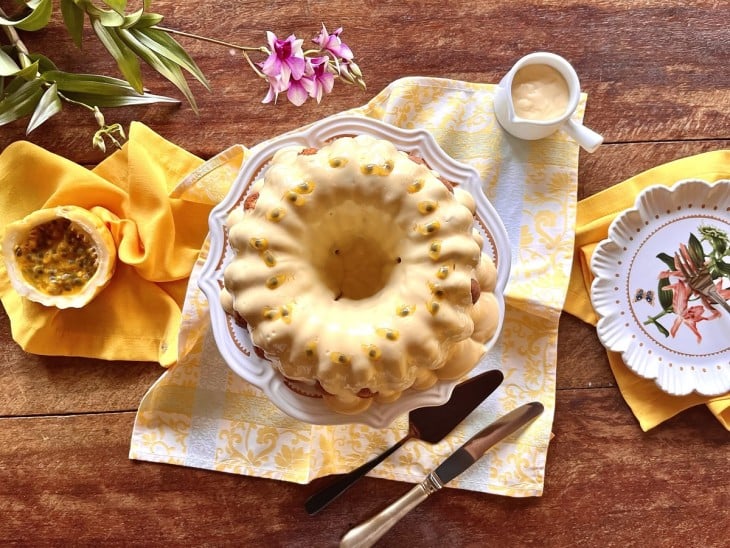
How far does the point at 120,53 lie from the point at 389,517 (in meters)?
0.77

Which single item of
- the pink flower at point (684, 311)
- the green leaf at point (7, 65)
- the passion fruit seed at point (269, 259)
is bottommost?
the pink flower at point (684, 311)

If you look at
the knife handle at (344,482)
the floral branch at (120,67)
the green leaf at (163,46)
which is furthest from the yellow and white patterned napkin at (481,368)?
the green leaf at (163,46)

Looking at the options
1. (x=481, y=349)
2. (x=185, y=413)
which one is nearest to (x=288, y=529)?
(x=185, y=413)

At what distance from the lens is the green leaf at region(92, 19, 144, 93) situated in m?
0.89

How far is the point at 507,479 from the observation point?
40.4 inches

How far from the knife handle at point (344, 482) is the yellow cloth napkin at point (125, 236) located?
1.02 ft

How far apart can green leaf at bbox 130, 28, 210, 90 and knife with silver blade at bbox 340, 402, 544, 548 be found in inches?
26.9

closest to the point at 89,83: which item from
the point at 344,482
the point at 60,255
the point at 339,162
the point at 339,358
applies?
the point at 60,255

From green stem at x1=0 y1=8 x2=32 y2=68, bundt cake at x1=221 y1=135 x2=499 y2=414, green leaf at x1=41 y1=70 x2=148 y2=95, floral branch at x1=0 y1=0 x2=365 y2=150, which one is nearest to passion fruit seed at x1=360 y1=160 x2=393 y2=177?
bundt cake at x1=221 y1=135 x2=499 y2=414

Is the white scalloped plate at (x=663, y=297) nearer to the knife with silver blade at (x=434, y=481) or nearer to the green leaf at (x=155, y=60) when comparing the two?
the knife with silver blade at (x=434, y=481)

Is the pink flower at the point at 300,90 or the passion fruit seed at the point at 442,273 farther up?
the pink flower at the point at 300,90

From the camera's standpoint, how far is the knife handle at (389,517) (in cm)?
98

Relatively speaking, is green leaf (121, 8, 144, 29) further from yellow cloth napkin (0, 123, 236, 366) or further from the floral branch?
yellow cloth napkin (0, 123, 236, 366)

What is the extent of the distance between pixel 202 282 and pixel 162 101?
36cm
